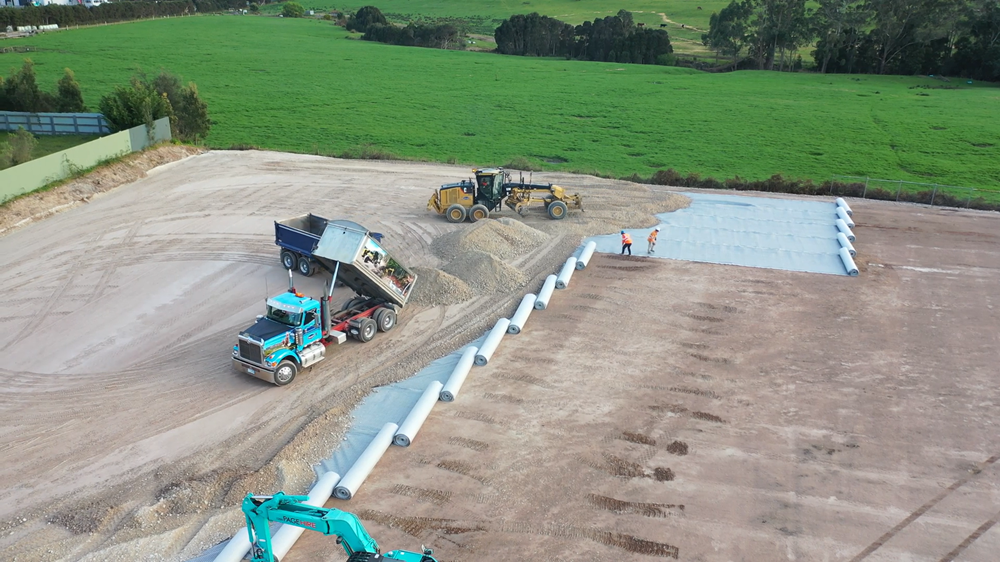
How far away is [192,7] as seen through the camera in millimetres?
134875

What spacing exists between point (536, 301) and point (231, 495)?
36.8 ft

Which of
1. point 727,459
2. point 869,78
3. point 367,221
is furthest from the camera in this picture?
point 869,78

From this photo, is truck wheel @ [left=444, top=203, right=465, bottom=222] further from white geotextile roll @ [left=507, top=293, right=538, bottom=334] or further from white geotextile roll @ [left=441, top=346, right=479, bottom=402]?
white geotextile roll @ [left=441, top=346, right=479, bottom=402]

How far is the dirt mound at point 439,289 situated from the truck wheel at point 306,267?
3.76 meters

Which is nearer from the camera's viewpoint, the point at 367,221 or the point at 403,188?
the point at 367,221

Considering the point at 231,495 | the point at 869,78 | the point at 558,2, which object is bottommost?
the point at 231,495

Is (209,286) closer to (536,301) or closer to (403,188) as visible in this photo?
(536,301)

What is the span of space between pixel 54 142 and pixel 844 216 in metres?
42.8

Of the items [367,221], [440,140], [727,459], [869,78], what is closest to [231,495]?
[727,459]

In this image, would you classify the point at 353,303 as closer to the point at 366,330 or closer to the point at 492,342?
the point at 366,330

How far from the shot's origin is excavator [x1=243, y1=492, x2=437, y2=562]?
9883 mm

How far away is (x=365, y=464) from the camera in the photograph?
14.6m

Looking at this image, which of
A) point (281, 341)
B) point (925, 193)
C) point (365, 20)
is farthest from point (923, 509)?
point (365, 20)

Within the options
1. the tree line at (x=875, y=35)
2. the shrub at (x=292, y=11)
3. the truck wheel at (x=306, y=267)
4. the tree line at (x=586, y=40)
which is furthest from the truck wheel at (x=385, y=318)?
the shrub at (x=292, y=11)
